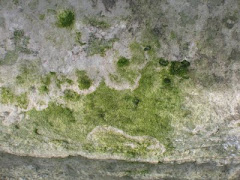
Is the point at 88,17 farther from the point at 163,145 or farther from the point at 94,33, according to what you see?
the point at 163,145

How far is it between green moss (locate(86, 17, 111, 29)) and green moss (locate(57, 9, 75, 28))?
27 centimetres

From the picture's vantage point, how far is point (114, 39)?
5.21 meters

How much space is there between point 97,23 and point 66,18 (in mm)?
528

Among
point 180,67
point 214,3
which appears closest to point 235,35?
point 214,3

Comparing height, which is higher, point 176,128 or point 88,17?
point 88,17

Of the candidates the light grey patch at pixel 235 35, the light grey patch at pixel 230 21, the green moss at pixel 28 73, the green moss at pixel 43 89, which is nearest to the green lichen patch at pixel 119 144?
the green moss at pixel 43 89

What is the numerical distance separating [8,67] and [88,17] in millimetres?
1617

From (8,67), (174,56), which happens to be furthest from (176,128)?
(8,67)

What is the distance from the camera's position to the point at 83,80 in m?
5.27

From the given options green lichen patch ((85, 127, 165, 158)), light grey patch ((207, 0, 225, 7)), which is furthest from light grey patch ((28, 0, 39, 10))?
light grey patch ((207, 0, 225, 7))

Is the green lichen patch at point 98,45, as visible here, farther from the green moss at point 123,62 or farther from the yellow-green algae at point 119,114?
the yellow-green algae at point 119,114

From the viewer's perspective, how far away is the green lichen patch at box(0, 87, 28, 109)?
5.41 m

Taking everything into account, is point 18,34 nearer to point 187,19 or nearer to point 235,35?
point 187,19

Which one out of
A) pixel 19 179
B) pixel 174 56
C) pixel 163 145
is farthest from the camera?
pixel 19 179
